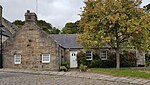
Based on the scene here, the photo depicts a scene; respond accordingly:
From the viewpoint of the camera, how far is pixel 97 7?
24688 millimetres

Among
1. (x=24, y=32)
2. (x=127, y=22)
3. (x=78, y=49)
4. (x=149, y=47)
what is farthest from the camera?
(x=78, y=49)

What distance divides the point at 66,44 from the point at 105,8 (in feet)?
36.7

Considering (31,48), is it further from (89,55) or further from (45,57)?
(89,55)

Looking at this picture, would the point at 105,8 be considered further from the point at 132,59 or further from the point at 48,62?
the point at 132,59

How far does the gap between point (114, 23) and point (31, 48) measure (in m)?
10.2

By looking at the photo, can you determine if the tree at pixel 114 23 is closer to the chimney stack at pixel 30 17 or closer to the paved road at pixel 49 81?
the chimney stack at pixel 30 17

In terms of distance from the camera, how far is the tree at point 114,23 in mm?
24031

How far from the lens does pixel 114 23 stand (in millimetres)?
24500

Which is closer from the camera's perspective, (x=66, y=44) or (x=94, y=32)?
(x=94, y=32)

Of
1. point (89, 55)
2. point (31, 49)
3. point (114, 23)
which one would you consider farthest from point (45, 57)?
point (114, 23)

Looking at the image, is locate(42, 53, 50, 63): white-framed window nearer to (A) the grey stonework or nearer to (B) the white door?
(A) the grey stonework

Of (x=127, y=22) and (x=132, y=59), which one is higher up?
(x=127, y=22)

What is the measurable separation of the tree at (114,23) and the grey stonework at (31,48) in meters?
4.32

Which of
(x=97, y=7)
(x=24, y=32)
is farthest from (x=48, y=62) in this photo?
(x=97, y=7)
